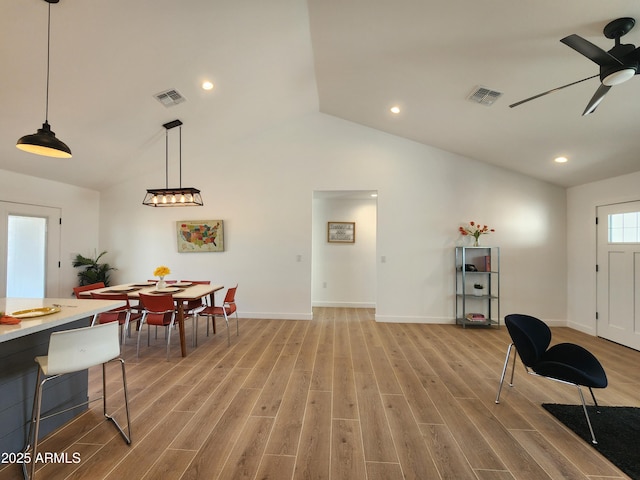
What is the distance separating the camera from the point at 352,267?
6.01 m

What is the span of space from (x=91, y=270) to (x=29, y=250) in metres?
0.90

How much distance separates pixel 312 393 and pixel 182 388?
1218 millimetres

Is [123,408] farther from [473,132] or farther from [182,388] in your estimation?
[473,132]

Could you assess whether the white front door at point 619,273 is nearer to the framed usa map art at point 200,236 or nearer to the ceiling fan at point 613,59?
the ceiling fan at point 613,59

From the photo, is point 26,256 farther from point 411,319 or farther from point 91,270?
point 411,319

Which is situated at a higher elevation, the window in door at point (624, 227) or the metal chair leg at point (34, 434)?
the window in door at point (624, 227)

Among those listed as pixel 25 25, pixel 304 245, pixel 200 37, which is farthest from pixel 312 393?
pixel 25 25

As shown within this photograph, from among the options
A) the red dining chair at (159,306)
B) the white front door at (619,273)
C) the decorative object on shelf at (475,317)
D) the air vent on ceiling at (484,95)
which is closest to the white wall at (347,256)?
the decorative object on shelf at (475,317)

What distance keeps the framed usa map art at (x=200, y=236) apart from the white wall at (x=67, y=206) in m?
1.65

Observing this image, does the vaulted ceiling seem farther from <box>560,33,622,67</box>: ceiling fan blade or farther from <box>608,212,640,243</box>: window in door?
<box>608,212,640,243</box>: window in door

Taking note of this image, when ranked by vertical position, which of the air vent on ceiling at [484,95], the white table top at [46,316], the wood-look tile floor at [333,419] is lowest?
the wood-look tile floor at [333,419]

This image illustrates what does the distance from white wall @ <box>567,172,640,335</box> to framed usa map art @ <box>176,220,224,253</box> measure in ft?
19.7

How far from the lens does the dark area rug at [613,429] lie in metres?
1.72

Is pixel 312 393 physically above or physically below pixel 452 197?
below
